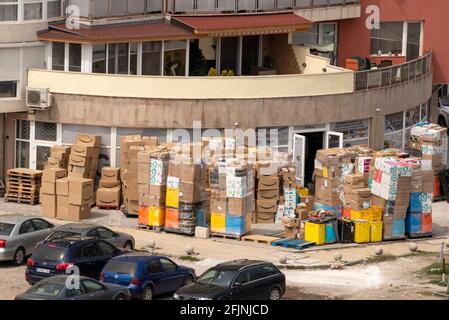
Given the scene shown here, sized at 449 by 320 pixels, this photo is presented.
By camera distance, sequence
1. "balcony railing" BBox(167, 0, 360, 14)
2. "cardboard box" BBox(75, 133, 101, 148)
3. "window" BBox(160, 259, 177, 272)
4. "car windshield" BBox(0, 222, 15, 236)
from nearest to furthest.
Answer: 1. "window" BBox(160, 259, 177, 272)
2. "car windshield" BBox(0, 222, 15, 236)
3. "cardboard box" BBox(75, 133, 101, 148)
4. "balcony railing" BBox(167, 0, 360, 14)

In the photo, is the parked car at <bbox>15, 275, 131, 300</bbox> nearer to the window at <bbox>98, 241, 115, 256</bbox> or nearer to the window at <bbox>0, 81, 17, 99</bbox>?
the window at <bbox>98, 241, 115, 256</bbox>

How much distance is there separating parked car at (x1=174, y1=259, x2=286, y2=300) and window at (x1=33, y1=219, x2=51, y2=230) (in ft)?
24.1

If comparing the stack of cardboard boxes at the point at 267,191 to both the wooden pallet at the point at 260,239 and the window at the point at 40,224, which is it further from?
the window at the point at 40,224

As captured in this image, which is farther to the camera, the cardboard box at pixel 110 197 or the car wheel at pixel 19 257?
the cardboard box at pixel 110 197

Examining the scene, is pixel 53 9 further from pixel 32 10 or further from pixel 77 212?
pixel 77 212

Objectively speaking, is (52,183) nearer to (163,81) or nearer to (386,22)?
(163,81)

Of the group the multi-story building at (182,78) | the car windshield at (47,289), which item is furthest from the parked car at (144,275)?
the multi-story building at (182,78)

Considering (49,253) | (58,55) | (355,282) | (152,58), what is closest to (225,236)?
(355,282)

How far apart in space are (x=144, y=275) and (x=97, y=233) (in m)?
4.95

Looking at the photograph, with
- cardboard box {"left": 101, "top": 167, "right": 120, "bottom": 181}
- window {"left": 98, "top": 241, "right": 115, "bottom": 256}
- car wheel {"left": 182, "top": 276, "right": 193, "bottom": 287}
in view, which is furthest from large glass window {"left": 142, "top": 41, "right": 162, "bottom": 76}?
car wheel {"left": 182, "top": 276, "right": 193, "bottom": 287}

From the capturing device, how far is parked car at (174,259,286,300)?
115ft

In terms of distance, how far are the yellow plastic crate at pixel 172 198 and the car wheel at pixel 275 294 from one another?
8.49 meters

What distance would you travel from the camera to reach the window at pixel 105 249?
3909cm

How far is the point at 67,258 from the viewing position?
37.7m
